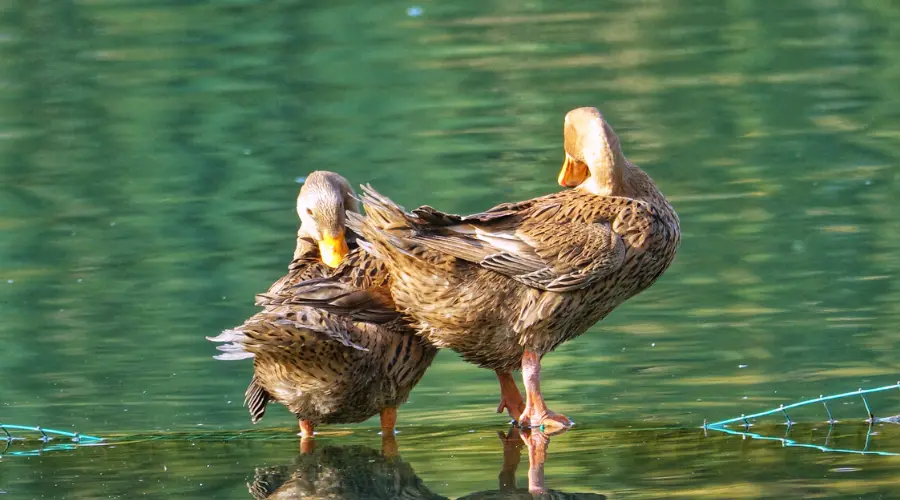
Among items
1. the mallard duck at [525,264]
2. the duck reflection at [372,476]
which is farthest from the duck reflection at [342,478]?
the mallard duck at [525,264]

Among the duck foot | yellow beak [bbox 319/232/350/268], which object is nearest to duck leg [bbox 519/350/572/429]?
the duck foot

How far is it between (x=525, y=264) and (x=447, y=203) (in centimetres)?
546

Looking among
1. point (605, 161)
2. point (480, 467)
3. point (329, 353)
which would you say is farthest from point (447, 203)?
point (480, 467)

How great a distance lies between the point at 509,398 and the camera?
8.03 m

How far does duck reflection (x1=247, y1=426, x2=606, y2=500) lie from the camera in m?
6.36

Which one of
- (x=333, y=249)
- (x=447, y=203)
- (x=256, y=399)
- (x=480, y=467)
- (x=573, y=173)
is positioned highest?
(x=573, y=173)

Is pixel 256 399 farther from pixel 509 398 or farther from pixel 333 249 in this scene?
pixel 509 398

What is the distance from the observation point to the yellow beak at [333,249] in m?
8.34

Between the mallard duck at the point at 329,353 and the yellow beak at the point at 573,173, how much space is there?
0.97 m

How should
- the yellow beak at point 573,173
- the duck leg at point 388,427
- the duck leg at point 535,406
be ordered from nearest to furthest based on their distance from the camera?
the duck leg at point 388,427, the duck leg at point 535,406, the yellow beak at point 573,173

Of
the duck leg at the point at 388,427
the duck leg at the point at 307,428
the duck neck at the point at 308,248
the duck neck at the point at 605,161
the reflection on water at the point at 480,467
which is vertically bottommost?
the duck leg at the point at 307,428

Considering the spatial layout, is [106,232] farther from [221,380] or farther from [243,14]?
[243,14]

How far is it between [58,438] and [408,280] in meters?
1.63

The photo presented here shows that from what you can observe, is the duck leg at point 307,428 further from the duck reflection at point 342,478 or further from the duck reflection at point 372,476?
the duck reflection at point 342,478
